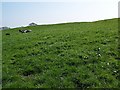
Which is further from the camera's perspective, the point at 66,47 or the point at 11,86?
the point at 66,47

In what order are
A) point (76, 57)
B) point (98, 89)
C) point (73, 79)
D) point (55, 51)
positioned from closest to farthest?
point (98, 89) < point (73, 79) < point (76, 57) < point (55, 51)

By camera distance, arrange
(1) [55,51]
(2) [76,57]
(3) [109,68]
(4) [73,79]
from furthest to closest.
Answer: (1) [55,51] < (2) [76,57] < (3) [109,68] < (4) [73,79]

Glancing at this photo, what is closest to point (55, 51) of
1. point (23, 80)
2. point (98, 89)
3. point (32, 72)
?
→ point (32, 72)

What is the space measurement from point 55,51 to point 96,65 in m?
6.01

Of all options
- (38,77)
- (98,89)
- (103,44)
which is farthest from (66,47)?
(98,89)

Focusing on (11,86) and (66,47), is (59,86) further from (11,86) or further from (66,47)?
(66,47)

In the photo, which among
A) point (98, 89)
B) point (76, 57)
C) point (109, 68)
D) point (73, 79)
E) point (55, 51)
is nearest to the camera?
point (98, 89)

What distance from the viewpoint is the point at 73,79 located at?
1870 centimetres

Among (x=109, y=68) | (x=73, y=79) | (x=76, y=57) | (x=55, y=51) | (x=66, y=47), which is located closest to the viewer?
(x=73, y=79)

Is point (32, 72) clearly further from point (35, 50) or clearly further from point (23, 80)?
point (35, 50)

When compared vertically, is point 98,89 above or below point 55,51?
below

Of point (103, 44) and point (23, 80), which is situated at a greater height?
point (103, 44)

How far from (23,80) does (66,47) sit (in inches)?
366

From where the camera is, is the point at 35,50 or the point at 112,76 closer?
the point at 112,76
